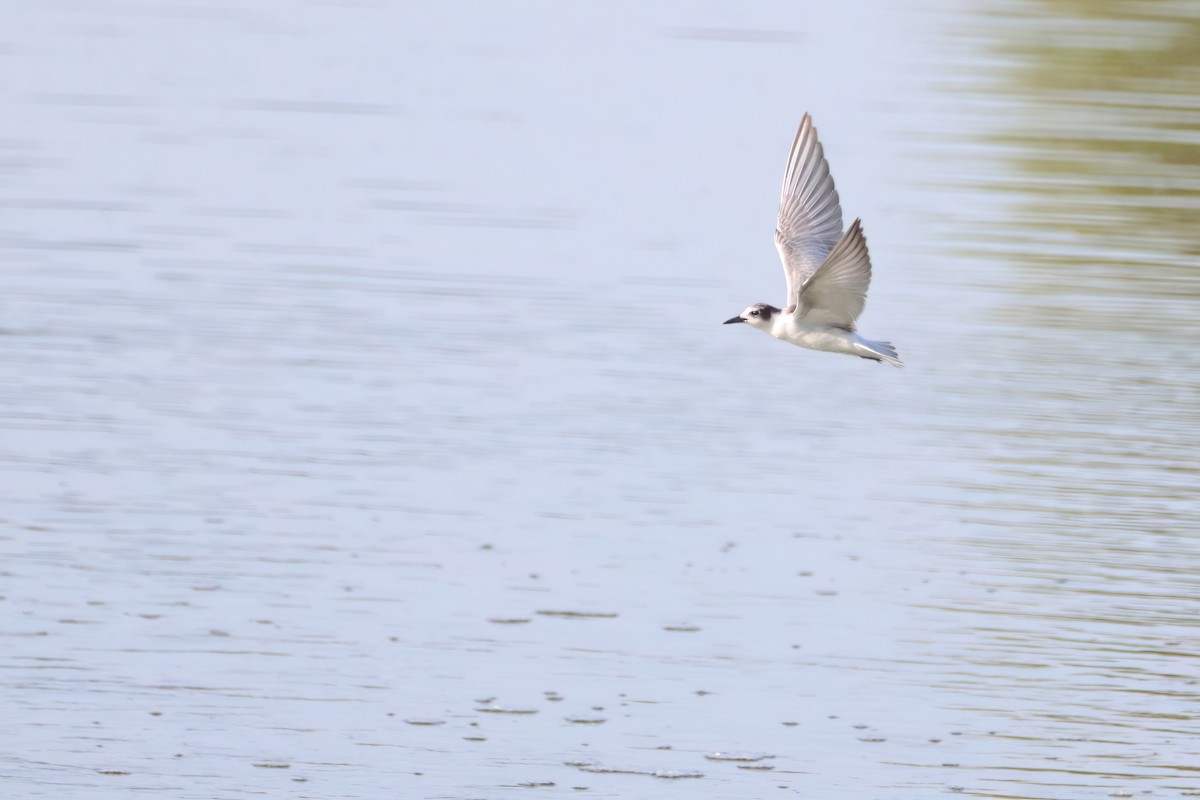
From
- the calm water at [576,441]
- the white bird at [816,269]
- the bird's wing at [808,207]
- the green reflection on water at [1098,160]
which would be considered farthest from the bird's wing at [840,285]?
the green reflection on water at [1098,160]

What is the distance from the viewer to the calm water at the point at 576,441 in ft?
26.7

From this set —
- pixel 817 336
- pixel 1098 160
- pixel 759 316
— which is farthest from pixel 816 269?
pixel 1098 160

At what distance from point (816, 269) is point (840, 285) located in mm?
153

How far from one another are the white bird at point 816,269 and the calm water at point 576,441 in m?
1.44

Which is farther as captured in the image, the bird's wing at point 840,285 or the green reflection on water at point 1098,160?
the green reflection on water at point 1098,160

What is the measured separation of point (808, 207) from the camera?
882cm

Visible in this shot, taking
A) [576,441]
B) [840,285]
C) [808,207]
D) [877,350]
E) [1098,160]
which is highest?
[1098,160]

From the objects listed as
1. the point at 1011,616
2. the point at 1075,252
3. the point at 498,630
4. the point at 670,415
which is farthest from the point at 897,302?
the point at 498,630

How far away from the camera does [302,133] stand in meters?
17.2

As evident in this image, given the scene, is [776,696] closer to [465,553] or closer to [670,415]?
[465,553]

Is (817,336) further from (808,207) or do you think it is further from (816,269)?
(808,207)

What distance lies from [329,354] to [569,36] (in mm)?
9768

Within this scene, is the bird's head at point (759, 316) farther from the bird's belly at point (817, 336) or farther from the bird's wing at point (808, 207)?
the bird's wing at point (808, 207)

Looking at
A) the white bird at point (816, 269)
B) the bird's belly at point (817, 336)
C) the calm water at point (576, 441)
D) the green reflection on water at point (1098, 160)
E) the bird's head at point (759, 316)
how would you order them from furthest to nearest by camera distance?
the green reflection on water at point (1098, 160) < the bird's head at point (759, 316) < the calm water at point (576, 441) < the bird's belly at point (817, 336) < the white bird at point (816, 269)
